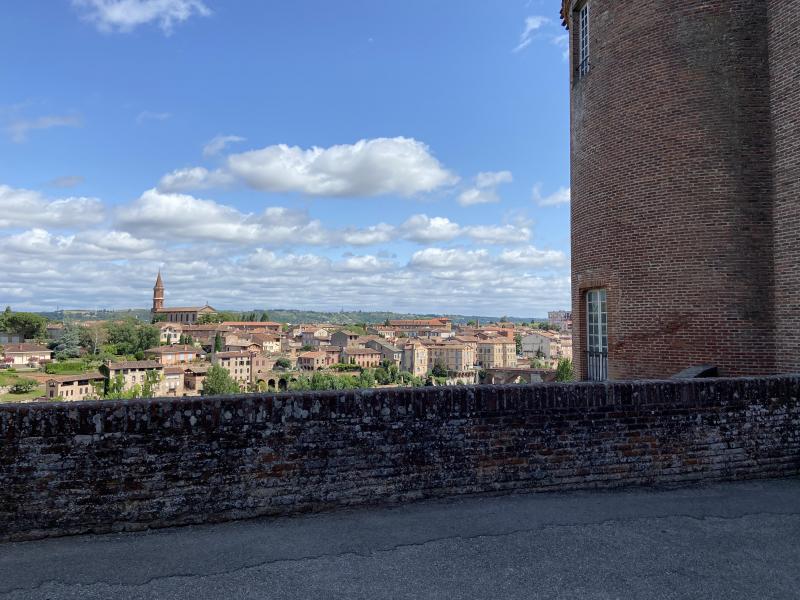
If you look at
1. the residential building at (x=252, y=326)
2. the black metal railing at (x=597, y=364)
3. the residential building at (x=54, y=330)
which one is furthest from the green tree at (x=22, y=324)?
the black metal railing at (x=597, y=364)

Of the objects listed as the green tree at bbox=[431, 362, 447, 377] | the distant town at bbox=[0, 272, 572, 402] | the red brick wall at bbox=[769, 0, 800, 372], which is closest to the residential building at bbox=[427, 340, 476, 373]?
the distant town at bbox=[0, 272, 572, 402]

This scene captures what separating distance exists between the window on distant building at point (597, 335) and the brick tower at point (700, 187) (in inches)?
16.7

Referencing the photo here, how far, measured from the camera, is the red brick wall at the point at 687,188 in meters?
8.96

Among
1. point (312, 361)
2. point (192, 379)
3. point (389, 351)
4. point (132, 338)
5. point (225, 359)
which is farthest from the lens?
point (132, 338)

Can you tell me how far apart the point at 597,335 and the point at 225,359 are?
4294 inches

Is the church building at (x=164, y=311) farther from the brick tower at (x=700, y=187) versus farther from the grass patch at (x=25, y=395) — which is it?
the brick tower at (x=700, y=187)

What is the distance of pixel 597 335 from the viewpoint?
11234 mm

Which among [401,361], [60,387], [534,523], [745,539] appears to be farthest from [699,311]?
[401,361]

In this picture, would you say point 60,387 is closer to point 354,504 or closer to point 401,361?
point 401,361

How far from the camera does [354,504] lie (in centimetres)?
499

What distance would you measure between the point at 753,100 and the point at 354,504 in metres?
9.41

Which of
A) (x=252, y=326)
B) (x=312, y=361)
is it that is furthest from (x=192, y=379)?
(x=252, y=326)

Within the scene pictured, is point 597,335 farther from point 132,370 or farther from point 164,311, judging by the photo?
point 164,311

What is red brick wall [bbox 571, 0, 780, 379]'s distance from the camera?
29.4ft
